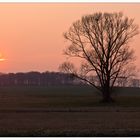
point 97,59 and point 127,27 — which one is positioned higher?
point 127,27

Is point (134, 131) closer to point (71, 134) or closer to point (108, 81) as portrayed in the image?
point (71, 134)

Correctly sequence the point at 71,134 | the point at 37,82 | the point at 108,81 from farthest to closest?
the point at 37,82
the point at 108,81
the point at 71,134

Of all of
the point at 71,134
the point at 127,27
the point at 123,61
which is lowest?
the point at 71,134

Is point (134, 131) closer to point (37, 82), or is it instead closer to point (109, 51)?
point (109, 51)

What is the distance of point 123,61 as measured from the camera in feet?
250

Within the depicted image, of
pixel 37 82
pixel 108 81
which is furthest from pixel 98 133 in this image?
pixel 37 82

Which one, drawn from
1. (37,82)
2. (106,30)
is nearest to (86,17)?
(106,30)

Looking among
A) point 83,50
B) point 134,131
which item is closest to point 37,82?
point 83,50

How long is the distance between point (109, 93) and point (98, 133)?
2124 inches

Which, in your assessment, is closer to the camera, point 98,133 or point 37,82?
point 98,133

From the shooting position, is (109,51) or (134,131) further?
(109,51)

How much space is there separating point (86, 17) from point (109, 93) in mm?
11633

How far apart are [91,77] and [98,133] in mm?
55117

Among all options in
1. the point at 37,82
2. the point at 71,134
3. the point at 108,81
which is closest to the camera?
the point at 71,134
